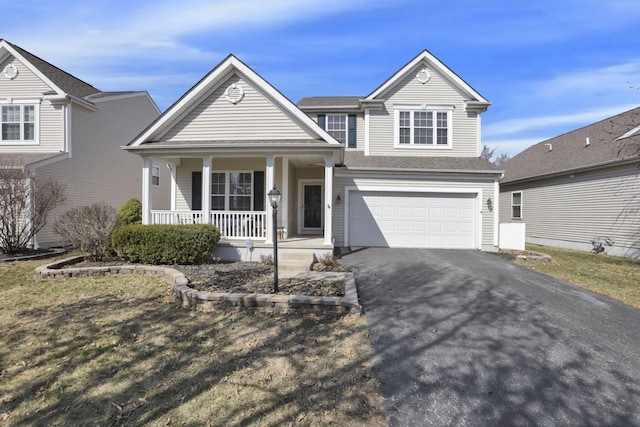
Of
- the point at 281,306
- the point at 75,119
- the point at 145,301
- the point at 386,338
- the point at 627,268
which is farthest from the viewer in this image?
the point at 75,119

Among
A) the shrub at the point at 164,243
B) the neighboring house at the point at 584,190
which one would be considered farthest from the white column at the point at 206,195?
the neighboring house at the point at 584,190

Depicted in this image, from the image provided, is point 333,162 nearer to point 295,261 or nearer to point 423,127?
point 295,261

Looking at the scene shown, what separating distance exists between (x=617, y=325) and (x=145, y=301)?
7.24 metres

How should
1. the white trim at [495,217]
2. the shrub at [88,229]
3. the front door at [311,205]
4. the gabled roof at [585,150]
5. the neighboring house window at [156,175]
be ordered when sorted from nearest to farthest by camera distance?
the shrub at [88,229], the white trim at [495,217], the gabled roof at [585,150], the front door at [311,205], the neighboring house window at [156,175]

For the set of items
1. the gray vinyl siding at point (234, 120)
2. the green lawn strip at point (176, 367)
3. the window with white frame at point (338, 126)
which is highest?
the window with white frame at point (338, 126)

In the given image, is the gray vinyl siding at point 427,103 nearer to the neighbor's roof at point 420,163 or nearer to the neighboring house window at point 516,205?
the neighbor's roof at point 420,163

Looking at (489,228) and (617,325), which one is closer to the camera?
(617,325)

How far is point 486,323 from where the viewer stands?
193 inches

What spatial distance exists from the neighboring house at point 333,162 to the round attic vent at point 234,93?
0.11ft

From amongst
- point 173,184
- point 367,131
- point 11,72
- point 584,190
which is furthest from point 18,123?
point 584,190

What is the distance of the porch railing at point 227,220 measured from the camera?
10148 mm

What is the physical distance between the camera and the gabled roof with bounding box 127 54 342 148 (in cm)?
1027

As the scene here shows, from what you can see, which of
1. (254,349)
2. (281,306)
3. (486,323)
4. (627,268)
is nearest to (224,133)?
(281,306)

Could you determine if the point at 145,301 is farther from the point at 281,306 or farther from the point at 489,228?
the point at 489,228
